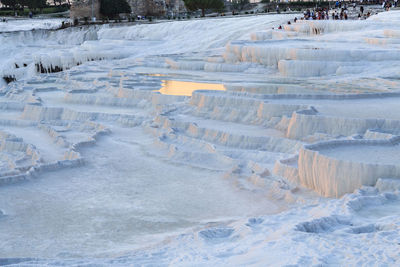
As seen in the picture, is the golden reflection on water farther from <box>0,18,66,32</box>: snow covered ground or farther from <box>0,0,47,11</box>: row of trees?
<box>0,0,47,11</box>: row of trees

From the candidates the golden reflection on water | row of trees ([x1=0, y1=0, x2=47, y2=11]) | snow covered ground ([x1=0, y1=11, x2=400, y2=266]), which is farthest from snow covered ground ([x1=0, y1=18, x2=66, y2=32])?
the golden reflection on water

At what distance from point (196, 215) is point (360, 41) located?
39.6 feet

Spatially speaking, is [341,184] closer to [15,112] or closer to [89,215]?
[89,215]

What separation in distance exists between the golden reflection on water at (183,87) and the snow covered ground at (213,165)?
0.23 feet

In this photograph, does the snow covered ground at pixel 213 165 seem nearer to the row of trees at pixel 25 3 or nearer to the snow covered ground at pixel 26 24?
the snow covered ground at pixel 26 24

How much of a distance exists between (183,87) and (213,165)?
619 cm

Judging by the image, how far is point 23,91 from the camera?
1596 cm

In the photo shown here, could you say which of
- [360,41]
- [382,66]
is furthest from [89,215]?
[360,41]

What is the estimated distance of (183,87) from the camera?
1472 centimetres

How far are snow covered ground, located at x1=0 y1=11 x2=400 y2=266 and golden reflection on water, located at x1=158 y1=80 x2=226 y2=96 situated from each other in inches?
2.7

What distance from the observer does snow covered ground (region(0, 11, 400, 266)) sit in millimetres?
5500

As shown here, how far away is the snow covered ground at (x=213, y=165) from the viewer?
18.0ft

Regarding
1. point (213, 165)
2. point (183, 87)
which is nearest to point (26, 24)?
point (183, 87)

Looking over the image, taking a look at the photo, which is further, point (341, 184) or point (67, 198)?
point (67, 198)
